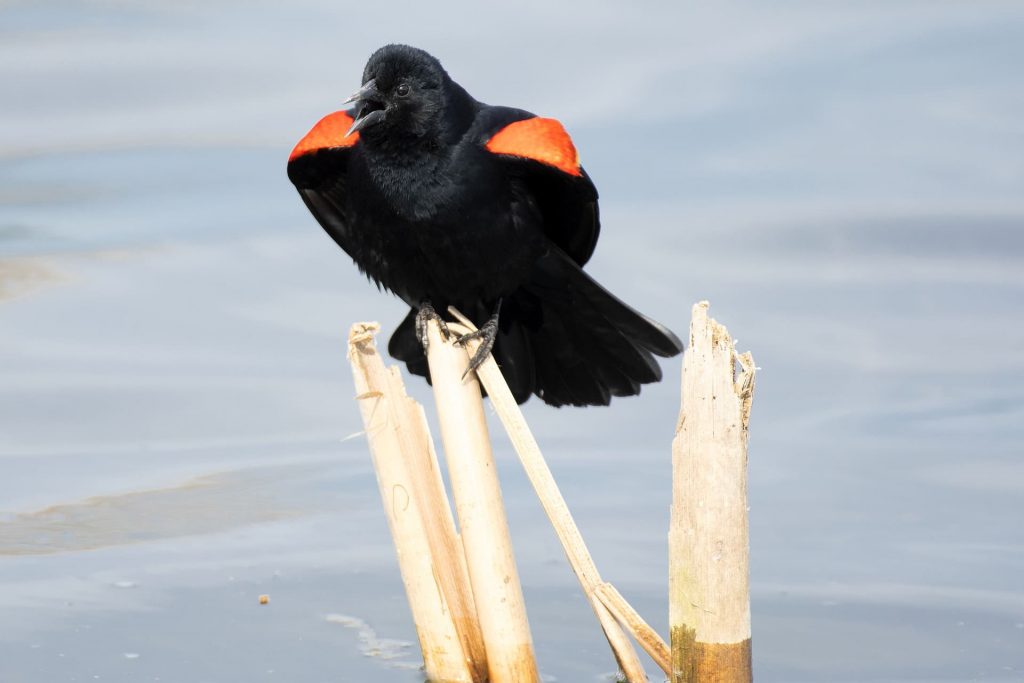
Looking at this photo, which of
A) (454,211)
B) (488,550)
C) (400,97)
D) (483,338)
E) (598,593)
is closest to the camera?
(598,593)

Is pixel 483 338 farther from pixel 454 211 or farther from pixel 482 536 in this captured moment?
pixel 482 536

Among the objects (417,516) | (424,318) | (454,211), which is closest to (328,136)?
(454,211)

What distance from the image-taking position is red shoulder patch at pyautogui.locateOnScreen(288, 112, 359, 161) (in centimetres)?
477

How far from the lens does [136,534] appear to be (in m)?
6.09

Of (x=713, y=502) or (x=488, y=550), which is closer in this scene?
(x=713, y=502)

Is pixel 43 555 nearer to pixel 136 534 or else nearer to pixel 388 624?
pixel 136 534

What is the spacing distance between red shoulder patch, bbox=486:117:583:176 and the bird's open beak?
402 mm

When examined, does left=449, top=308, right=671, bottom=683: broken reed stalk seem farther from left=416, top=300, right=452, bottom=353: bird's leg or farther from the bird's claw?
left=416, top=300, right=452, bottom=353: bird's leg

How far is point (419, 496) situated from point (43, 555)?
2.42 metres

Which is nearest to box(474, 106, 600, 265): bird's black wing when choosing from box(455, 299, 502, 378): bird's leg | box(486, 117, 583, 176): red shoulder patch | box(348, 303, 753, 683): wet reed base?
box(486, 117, 583, 176): red shoulder patch

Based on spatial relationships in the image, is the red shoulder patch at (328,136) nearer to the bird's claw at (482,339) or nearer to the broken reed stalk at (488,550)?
the bird's claw at (482,339)

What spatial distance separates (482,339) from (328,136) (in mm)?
871

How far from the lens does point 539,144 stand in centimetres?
461

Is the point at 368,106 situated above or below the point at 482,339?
above
